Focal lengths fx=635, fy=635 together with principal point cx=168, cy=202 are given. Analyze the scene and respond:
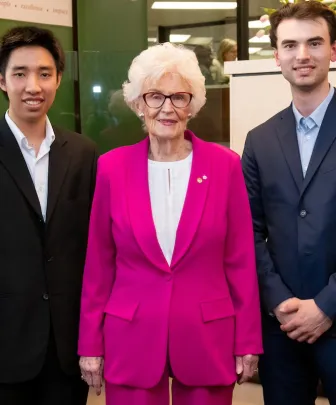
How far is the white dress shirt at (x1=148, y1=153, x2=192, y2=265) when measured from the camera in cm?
192

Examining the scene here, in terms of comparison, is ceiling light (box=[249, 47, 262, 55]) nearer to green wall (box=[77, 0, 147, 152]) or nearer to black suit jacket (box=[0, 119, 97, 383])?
green wall (box=[77, 0, 147, 152])

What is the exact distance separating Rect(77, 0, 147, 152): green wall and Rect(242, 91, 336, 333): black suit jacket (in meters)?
3.43

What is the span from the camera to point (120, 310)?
1936 millimetres

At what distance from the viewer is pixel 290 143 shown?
2.13 m

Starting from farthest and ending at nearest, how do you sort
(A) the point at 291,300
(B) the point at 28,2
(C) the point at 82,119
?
(C) the point at 82,119 < (B) the point at 28,2 < (A) the point at 291,300

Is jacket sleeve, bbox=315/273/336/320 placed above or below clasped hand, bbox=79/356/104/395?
above

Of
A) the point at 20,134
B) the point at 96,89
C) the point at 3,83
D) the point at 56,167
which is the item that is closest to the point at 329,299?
the point at 56,167

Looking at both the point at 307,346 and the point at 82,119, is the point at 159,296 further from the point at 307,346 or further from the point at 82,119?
the point at 82,119

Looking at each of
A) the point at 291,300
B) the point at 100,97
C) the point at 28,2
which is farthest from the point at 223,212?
the point at 100,97

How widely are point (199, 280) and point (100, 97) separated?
384cm

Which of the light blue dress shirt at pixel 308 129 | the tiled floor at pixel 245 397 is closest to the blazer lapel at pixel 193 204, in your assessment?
the light blue dress shirt at pixel 308 129

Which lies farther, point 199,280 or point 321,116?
point 321,116

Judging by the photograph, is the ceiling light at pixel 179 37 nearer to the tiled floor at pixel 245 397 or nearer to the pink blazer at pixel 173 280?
the tiled floor at pixel 245 397

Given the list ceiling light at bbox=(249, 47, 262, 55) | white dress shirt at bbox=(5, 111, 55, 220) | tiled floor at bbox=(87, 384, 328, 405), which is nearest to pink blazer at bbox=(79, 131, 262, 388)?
white dress shirt at bbox=(5, 111, 55, 220)
